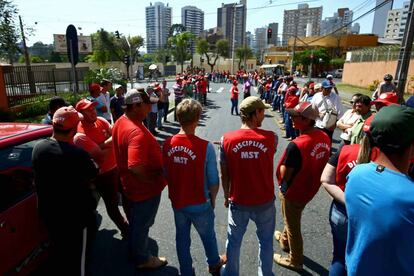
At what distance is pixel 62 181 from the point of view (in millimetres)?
2451

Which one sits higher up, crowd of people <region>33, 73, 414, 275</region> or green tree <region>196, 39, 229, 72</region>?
green tree <region>196, 39, 229, 72</region>

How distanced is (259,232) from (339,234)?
0.74 metres

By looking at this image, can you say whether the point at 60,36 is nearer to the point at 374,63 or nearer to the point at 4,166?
the point at 374,63

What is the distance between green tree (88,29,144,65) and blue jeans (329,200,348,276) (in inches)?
2128

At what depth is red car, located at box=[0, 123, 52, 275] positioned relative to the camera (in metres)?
2.45

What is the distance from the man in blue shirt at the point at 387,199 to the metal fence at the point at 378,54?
89.1 feet

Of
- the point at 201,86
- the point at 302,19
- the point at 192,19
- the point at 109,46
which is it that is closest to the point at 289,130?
the point at 201,86

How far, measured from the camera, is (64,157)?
2.43 meters

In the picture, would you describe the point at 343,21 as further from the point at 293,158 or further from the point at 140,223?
the point at 140,223

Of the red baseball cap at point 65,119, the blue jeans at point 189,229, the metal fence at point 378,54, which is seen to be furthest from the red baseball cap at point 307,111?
the metal fence at point 378,54

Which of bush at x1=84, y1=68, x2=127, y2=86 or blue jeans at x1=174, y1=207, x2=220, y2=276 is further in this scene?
bush at x1=84, y1=68, x2=127, y2=86

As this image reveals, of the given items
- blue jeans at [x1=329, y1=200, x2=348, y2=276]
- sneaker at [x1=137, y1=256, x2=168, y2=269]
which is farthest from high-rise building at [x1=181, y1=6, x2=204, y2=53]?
blue jeans at [x1=329, y1=200, x2=348, y2=276]

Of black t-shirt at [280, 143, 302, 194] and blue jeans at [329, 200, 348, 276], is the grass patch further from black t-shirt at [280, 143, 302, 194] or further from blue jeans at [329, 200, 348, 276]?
blue jeans at [329, 200, 348, 276]

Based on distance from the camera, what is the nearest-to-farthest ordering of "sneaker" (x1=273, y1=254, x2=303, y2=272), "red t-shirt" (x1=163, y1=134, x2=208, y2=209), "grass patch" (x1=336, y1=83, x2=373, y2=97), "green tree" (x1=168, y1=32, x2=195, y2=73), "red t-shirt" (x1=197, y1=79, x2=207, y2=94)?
"red t-shirt" (x1=163, y1=134, x2=208, y2=209) → "sneaker" (x1=273, y1=254, x2=303, y2=272) → "red t-shirt" (x1=197, y1=79, x2=207, y2=94) → "grass patch" (x1=336, y1=83, x2=373, y2=97) → "green tree" (x1=168, y1=32, x2=195, y2=73)
